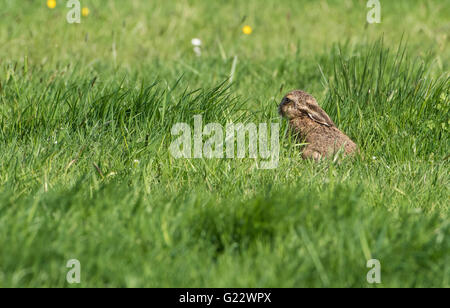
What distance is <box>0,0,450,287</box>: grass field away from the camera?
2.62 meters

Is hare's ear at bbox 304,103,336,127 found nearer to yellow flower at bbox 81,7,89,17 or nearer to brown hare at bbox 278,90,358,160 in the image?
brown hare at bbox 278,90,358,160

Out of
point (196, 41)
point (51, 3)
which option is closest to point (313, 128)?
point (196, 41)

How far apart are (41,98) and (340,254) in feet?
8.69

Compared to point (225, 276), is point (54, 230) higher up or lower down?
higher up

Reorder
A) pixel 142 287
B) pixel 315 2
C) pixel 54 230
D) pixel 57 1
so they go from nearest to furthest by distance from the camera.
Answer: pixel 142 287
pixel 54 230
pixel 57 1
pixel 315 2

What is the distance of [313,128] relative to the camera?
4.20 metres

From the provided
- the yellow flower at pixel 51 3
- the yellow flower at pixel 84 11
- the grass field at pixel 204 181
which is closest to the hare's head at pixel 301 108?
the grass field at pixel 204 181

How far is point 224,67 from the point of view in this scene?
19.4 feet

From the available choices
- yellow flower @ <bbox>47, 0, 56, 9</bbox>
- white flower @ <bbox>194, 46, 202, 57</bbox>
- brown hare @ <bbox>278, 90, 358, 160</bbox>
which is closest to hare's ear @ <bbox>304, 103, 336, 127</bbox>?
brown hare @ <bbox>278, 90, 358, 160</bbox>

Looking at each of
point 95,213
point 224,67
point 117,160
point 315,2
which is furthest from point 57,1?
point 95,213

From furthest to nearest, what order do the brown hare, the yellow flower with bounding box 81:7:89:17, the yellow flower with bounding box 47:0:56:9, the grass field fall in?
the yellow flower with bounding box 47:0:56:9, the yellow flower with bounding box 81:7:89:17, the brown hare, the grass field

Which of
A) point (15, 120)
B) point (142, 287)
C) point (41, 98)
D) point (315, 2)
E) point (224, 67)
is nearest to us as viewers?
point (142, 287)

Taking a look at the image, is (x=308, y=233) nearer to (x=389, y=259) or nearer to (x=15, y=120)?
(x=389, y=259)

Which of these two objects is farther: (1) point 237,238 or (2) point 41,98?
(2) point 41,98
